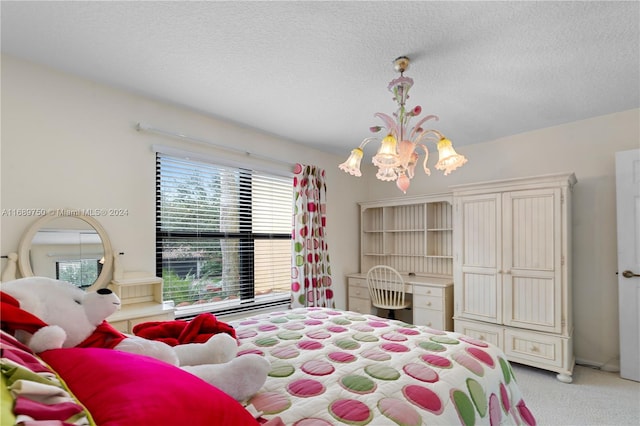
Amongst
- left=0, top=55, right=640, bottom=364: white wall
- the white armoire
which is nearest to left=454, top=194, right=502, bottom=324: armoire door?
the white armoire

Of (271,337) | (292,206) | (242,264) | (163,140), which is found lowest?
(271,337)

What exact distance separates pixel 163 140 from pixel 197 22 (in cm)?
127

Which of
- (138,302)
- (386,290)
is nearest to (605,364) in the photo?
(386,290)

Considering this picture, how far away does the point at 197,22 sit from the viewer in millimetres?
1693

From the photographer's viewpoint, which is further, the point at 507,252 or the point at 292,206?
the point at 292,206

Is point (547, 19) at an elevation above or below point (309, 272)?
above

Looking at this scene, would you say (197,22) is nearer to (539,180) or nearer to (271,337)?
(271,337)

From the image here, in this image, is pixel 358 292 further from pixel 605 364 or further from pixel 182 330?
pixel 182 330

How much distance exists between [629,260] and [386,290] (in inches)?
85.8

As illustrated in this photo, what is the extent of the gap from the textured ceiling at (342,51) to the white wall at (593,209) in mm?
254

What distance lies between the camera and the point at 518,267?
3012 millimetres

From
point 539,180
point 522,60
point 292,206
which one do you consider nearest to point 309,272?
point 292,206

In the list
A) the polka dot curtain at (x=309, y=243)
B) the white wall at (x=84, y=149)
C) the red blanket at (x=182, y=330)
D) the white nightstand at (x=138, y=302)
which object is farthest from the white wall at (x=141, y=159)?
the red blanket at (x=182, y=330)

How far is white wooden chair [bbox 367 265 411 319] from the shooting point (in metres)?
3.73
